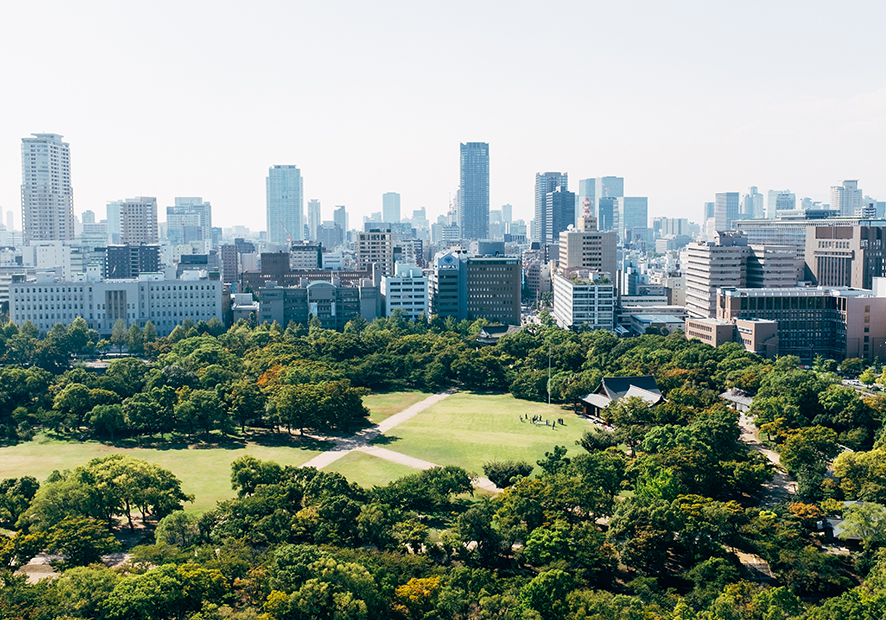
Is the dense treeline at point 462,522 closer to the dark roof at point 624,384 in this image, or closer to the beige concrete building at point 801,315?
the dark roof at point 624,384

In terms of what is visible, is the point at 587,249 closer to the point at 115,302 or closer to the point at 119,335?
the point at 115,302

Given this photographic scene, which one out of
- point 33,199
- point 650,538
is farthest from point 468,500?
point 33,199

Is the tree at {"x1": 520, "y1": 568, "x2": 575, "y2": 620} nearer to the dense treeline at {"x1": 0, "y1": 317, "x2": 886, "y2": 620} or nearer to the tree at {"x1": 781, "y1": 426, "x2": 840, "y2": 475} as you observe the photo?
the dense treeline at {"x1": 0, "y1": 317, "x2": 886, "y2": 620}

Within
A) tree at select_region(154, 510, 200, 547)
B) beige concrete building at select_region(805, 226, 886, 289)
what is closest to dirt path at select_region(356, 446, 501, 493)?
tree at select_region(154, 510, 200, 547)

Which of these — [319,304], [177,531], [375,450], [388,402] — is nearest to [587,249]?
[319,304]

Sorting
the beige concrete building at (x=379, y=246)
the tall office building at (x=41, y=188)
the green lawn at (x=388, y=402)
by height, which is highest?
the tall office building at (x=41, y=188)

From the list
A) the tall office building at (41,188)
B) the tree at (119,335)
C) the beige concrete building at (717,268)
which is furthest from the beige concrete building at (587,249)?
the tall office building at (41,188)

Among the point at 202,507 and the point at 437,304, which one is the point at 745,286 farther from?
the point at 202,507
